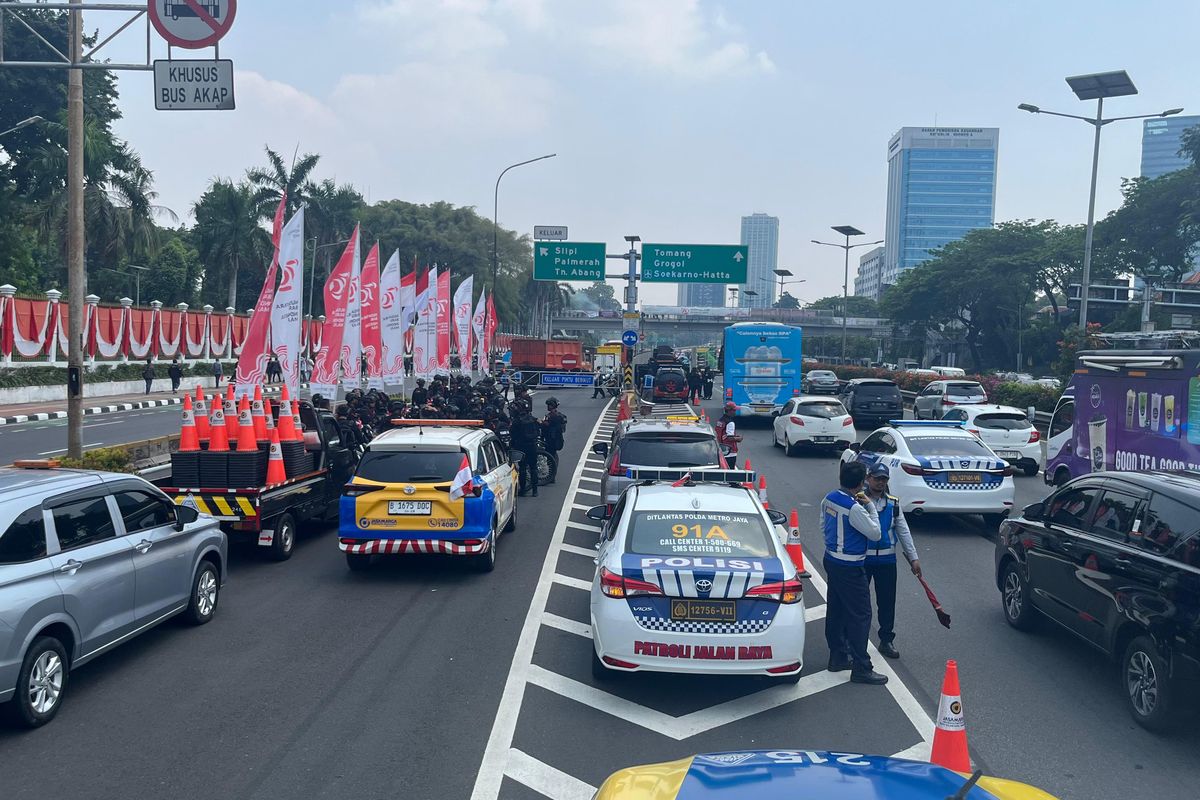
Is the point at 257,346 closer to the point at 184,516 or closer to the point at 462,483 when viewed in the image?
the point at 462,483

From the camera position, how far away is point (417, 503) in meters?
10.1

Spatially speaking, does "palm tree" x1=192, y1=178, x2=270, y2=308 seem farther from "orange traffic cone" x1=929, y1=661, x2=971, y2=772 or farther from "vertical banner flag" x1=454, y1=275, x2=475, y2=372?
"orange traffic cone" x1=929, y1=661, x2=971, y2=772

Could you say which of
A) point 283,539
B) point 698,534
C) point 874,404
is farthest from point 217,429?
point 874,404

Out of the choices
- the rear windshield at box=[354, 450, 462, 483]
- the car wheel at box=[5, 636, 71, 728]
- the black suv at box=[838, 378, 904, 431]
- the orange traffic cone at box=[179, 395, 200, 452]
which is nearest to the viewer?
the car wheel at box=[5, 636, 71, 728]

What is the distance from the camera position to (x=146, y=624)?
24.6 ft

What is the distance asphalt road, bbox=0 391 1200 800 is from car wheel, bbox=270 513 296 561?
113 centimetres

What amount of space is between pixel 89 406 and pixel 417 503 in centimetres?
2958

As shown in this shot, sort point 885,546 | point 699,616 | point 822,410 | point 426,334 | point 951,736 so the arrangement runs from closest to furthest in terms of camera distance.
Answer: point 951,736
point 699,616
point 885,546
point 822,410
point 426,334

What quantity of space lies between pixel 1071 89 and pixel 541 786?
30.5 metres

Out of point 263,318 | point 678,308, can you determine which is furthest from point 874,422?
point 678,308

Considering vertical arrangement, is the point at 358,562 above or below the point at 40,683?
below

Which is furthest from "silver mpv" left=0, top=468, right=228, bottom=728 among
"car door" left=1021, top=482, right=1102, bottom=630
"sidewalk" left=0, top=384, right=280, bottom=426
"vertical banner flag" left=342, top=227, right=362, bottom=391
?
"sidewalk" left=0, top=384, right=280, bottom=426

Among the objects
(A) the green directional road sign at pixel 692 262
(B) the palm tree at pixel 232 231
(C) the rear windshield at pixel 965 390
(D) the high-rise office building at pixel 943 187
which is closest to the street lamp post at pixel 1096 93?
(C) the rear windshield at pixel 965 390

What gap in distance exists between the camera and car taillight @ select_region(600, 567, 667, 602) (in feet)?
21.7
